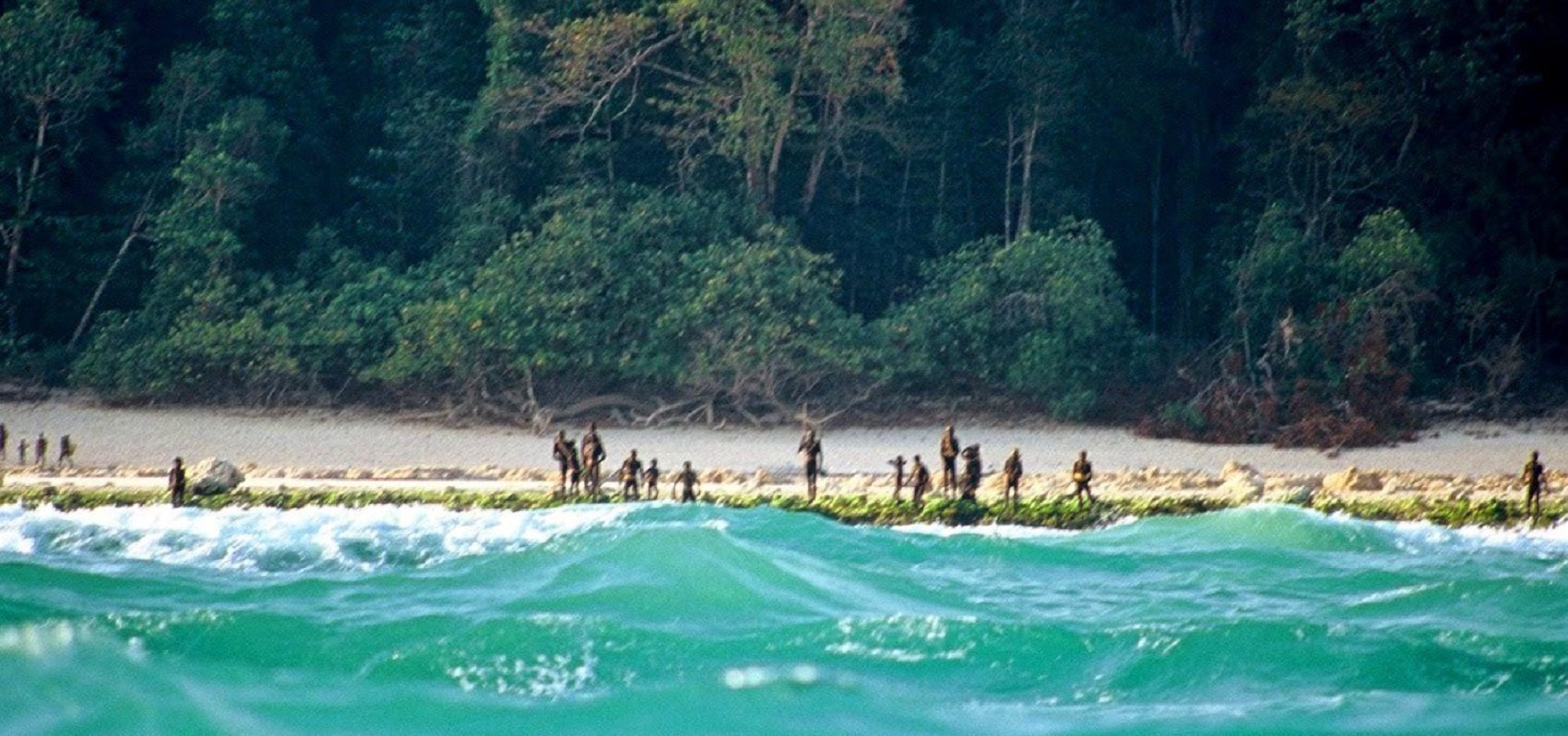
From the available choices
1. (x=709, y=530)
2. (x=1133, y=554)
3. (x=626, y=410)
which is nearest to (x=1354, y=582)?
(x=1133, y=554)

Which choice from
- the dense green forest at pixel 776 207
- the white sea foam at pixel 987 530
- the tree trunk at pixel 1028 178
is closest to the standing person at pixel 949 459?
the white sea foam at pixel 987 530

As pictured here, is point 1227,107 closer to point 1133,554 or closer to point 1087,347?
point 1087,347

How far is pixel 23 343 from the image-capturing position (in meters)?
32.8

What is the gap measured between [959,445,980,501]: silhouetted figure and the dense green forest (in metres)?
7.03

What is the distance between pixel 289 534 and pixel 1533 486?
50.3ft

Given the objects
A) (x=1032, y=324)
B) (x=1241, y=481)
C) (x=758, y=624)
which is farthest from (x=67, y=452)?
(x=1241, y=481)

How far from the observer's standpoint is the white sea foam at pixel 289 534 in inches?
907

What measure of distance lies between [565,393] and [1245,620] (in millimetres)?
15307

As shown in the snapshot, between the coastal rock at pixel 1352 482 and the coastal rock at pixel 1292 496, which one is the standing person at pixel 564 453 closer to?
the coastal rock at pixel 1292 496

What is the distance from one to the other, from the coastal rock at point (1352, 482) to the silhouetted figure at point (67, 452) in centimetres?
1774

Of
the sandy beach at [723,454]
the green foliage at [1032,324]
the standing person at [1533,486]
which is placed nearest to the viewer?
the standing person at [1533,486]

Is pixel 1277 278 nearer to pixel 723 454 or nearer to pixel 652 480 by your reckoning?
pixel 723 454

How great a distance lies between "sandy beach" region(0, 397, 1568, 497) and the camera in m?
27.4

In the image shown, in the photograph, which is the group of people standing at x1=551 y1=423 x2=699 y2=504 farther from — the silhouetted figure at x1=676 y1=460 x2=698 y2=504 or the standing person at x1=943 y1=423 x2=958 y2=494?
the standing person at x1=943 y1=423 x2=958 y2=494
